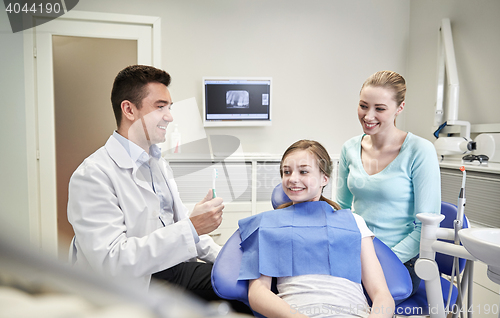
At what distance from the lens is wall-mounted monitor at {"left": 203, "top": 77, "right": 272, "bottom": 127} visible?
3018 millimetres

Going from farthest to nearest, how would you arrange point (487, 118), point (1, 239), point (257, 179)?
point (257, 179)
point (487, 118)
point (1, 239)

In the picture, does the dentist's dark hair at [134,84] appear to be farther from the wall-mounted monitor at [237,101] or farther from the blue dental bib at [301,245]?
the wall-mounted monitor at [237,101]

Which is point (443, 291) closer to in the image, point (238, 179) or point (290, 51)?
point (238, 179)

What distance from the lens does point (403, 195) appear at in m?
1.29

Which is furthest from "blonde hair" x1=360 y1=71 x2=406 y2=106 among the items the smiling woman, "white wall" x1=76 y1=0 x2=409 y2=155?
"white wall" x1=76 y1=0 x2=409 y2=155

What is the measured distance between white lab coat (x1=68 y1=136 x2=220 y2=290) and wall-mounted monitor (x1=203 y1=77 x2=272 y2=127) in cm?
200

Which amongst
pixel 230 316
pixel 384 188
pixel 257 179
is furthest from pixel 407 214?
pixel 257 179

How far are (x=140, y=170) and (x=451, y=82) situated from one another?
8.74 feet

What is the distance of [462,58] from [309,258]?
268 centimetres

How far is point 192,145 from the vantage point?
3146 millimetres

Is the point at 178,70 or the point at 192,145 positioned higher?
the point at 178,70

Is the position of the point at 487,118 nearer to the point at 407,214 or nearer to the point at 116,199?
the point at 407,214

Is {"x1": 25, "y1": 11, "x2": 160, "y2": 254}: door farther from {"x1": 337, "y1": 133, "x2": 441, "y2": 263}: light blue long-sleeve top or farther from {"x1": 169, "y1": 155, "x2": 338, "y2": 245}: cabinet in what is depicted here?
{"x1": 337, "y1": 133, "x2": 441, "y2": 263}: light blue long-sleeve top

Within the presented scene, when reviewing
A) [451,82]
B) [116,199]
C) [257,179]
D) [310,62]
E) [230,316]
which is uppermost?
[310,62]
